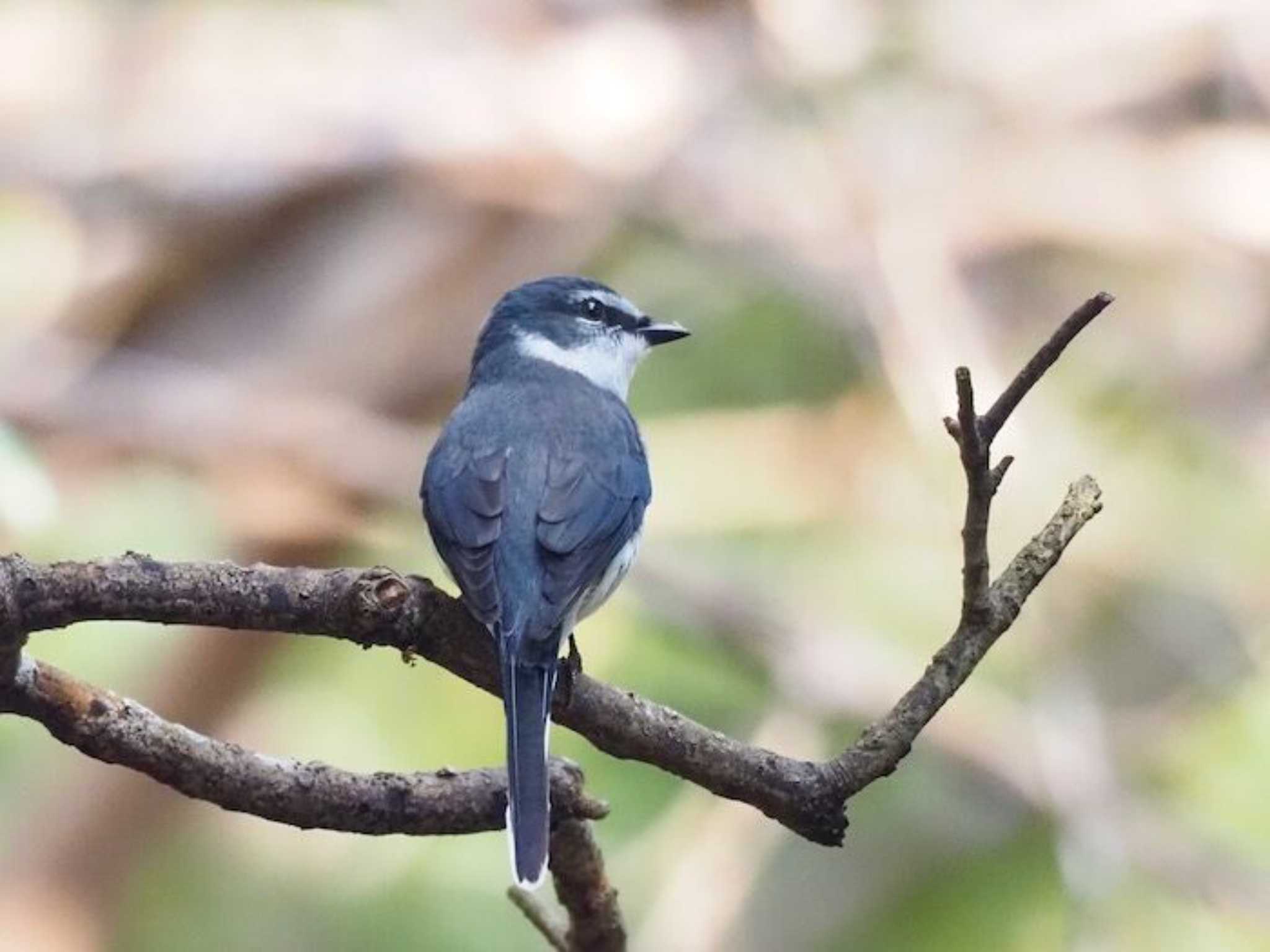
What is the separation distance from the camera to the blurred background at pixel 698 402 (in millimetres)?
6223

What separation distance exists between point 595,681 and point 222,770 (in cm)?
52

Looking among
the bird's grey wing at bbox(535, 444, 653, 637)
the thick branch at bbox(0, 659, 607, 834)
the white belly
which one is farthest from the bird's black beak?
the thick branch at bbox(0, 659, 607, 834)

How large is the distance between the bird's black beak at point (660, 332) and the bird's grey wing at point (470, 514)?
106 cm

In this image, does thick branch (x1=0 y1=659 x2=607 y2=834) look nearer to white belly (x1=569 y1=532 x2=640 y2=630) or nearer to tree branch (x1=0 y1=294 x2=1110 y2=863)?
tree branch (x1=0 y1=294 x2=1110 y2=863)

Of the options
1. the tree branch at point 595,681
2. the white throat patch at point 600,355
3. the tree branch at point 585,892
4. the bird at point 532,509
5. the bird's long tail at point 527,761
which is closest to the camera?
the tree branch at point 595,681

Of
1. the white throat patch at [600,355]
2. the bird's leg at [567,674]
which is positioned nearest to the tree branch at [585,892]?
the bird's leg at [567,674]

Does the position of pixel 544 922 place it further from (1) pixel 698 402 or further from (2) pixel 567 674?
(1) pixel 698 402

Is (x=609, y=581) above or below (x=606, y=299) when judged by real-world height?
below

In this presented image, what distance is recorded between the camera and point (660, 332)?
4406 millimetres

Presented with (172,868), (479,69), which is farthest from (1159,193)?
(172,868)

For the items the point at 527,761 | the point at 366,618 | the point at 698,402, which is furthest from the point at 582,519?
the point at 698,402

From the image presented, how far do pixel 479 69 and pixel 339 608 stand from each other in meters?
4.69

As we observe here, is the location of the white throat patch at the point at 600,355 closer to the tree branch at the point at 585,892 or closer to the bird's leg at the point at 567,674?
the bird's leg at the point at 567,674

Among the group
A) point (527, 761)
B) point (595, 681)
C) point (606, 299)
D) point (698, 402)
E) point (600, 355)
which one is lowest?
point (527, 761)
